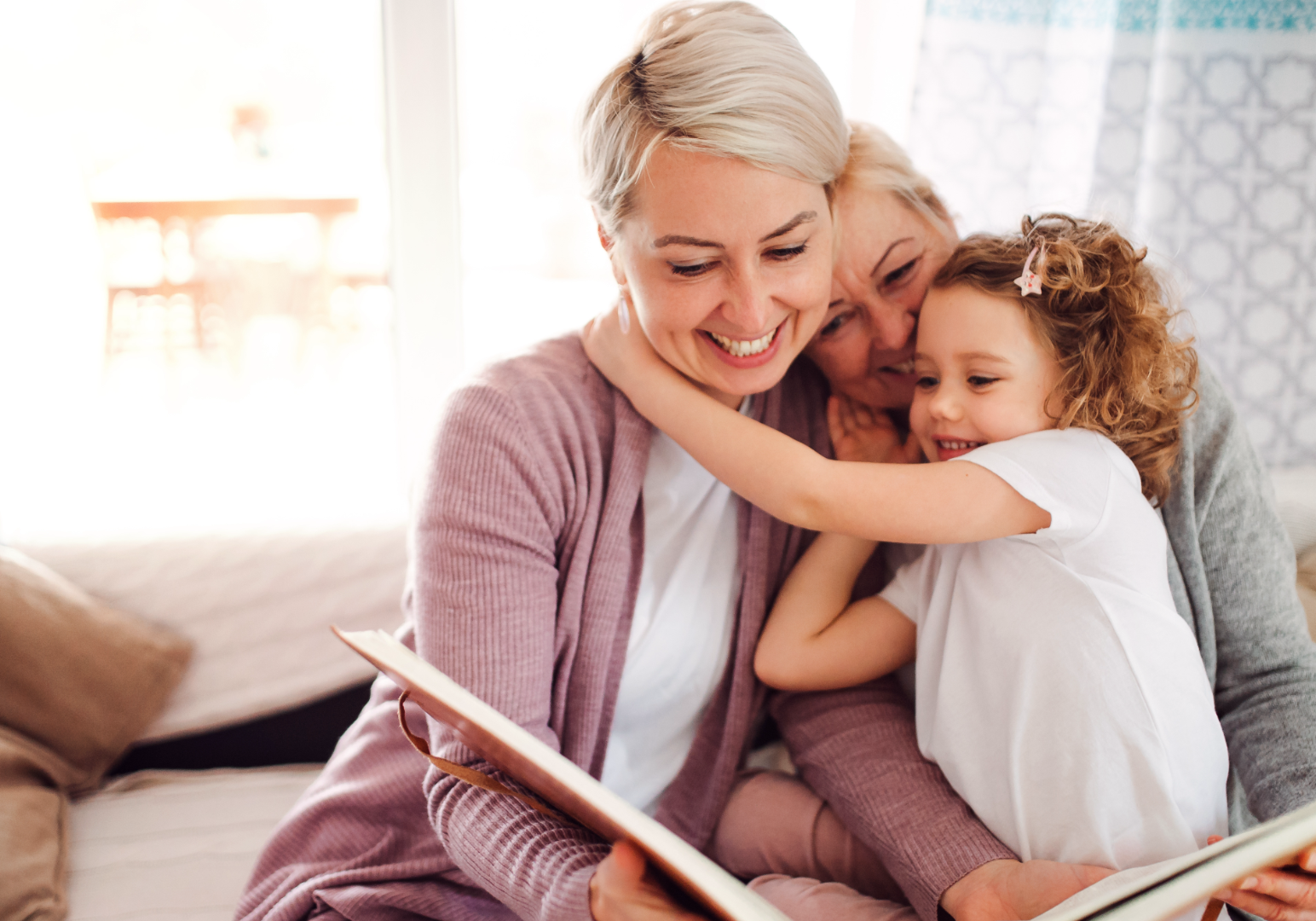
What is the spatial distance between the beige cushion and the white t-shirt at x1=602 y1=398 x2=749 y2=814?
2.85ft

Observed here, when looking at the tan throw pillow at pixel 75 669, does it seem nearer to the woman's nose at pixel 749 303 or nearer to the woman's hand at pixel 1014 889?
the woman's nose at pixel 749 303

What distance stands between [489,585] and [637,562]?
0.24m

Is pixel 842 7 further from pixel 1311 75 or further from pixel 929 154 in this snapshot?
pixel 1311 75

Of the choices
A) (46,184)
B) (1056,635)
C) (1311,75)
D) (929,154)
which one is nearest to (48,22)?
(46,184)

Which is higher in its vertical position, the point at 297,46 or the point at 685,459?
the point at 297,46

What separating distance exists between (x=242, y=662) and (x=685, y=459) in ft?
3.10

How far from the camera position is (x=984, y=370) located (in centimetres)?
110

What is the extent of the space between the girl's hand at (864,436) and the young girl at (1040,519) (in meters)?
0.08

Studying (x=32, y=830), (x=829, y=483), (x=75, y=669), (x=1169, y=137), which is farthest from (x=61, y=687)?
(x=1169, y=137)

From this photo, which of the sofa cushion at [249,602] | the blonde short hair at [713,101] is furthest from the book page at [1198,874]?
the sofa cushion at [249,602]

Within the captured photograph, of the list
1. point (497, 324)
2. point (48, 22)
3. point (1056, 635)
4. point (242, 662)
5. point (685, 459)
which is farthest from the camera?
point (497, 324)

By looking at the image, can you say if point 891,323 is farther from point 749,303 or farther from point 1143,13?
point 1143,13

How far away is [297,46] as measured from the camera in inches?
73.7

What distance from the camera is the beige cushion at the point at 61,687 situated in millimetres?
1447
